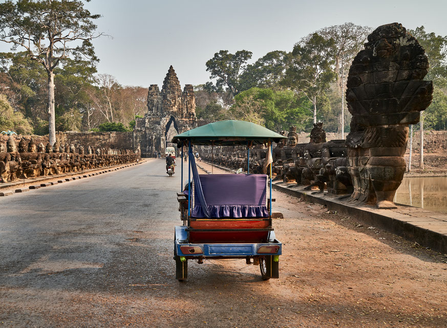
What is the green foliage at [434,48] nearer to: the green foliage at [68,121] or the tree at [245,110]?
the tree at [245,110]

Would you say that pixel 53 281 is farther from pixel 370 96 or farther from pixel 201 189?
pixel 370 96

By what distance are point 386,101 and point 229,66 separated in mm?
84258

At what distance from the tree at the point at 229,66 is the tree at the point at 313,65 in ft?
122

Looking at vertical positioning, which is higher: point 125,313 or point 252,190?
point 252,190

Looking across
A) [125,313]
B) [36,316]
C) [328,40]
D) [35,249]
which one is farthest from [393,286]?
[328,40]

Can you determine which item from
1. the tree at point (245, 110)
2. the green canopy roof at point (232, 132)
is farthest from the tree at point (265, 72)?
the green canopy roof at point (232, 132)

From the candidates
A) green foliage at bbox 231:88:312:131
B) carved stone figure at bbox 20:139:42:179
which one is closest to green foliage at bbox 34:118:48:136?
green foliage at bbox 231:88:312:131

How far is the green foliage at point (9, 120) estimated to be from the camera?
46.7 metres

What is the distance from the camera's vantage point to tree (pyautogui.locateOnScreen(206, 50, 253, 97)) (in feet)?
292

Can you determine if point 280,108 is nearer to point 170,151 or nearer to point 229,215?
point 170,151

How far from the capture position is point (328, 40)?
47.9 metres

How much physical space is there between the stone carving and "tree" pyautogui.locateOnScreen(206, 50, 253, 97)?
80533mm

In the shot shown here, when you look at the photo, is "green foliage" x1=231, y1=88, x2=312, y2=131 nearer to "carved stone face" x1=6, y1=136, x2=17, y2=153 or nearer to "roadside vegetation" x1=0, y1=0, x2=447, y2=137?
"roadside vegetation" x1=0, y1=0, x2=447, y2=137

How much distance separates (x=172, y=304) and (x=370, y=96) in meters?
6.68
